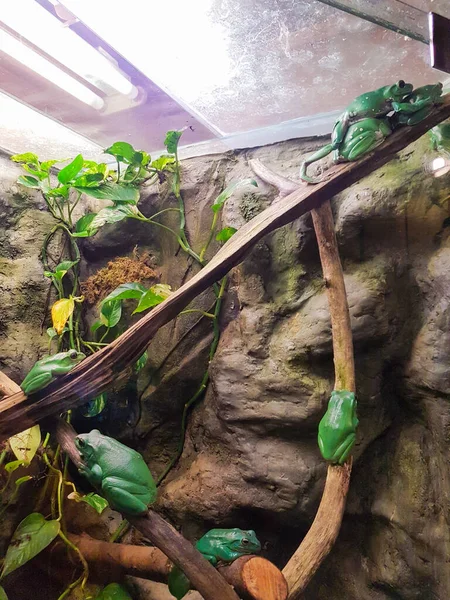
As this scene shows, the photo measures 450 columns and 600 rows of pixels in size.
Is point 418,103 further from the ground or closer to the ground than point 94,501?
further from the ground

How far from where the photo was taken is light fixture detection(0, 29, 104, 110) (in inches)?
65.4

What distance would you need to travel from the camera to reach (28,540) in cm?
160

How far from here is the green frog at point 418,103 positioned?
1335mm

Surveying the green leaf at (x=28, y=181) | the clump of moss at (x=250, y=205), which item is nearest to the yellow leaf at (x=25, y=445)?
the green leaf at (x=28, y=181)

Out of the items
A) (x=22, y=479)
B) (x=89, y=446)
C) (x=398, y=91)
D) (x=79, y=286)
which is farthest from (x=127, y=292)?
(x=398, y=91)

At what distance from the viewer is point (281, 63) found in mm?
1630

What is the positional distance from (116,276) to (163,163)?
585 mm

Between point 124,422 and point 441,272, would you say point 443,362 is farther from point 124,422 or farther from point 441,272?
point 124,422

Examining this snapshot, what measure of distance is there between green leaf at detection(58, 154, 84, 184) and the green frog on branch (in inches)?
41.5

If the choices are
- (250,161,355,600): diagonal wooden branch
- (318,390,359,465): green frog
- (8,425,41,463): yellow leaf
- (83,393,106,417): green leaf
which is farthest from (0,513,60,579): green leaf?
(318,390,359,465): green frog

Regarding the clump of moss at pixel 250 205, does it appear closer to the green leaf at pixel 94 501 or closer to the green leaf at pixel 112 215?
the green leaf at pixel 112 215

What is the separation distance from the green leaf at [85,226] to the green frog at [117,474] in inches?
41.2

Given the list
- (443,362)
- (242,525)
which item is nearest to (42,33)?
(443,362)

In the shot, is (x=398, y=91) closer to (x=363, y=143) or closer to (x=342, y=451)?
(x=363, y=143)
